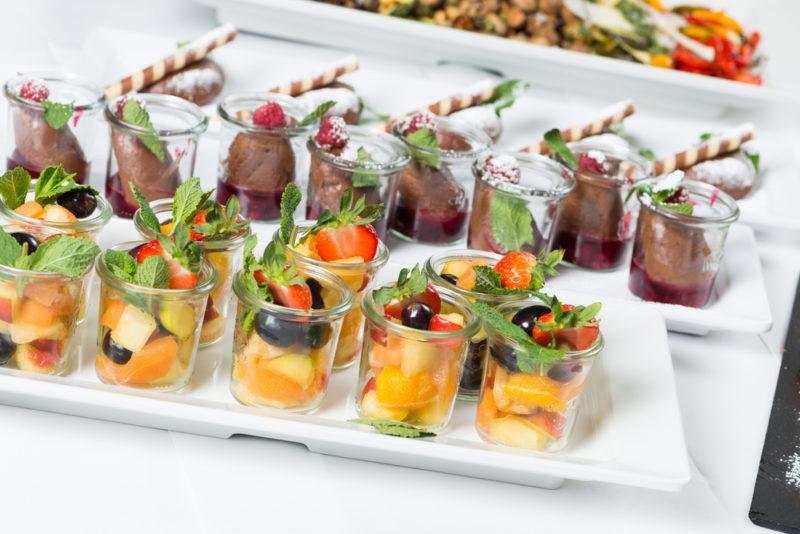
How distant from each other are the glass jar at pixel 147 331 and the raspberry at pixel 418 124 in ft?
2.83

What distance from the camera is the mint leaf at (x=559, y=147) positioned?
94.8 inches

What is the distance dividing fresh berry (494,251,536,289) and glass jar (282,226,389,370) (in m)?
0.19

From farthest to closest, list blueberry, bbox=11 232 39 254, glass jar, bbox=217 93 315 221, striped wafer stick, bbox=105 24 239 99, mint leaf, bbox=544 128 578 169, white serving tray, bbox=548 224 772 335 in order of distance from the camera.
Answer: striped wafer stick, bbox=105 24 239 99, mint leaf, bbox=544 128 578 169, glass jar, bbox=217 93 315 221, white serving tray, bbox=548 224 772 335, blueberry, bbox=11 232 39 254

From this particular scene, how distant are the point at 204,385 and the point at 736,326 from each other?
1.05m

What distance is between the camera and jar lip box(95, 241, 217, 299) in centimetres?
153

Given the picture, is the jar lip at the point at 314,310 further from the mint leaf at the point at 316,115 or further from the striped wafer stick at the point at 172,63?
the striped wafer stick at the point at 172,63

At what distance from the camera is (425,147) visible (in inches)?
91.0

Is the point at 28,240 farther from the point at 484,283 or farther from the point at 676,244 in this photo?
the point at 676,244

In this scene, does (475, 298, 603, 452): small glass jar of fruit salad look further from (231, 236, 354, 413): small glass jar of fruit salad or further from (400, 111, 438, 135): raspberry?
(400, 111, 438, 135): raspberry

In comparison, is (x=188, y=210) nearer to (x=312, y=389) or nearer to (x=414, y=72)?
(x=312, y=389)

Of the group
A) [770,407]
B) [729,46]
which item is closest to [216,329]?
[770,407]

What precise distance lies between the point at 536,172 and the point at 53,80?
3.38 feet

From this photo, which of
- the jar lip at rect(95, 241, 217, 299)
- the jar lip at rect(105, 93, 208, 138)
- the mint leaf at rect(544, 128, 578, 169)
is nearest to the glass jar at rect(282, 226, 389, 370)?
the jar lip at rect(95, 241, 217, 299)

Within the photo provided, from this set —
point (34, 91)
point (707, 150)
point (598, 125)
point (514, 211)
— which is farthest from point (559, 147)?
point (34, 91)
